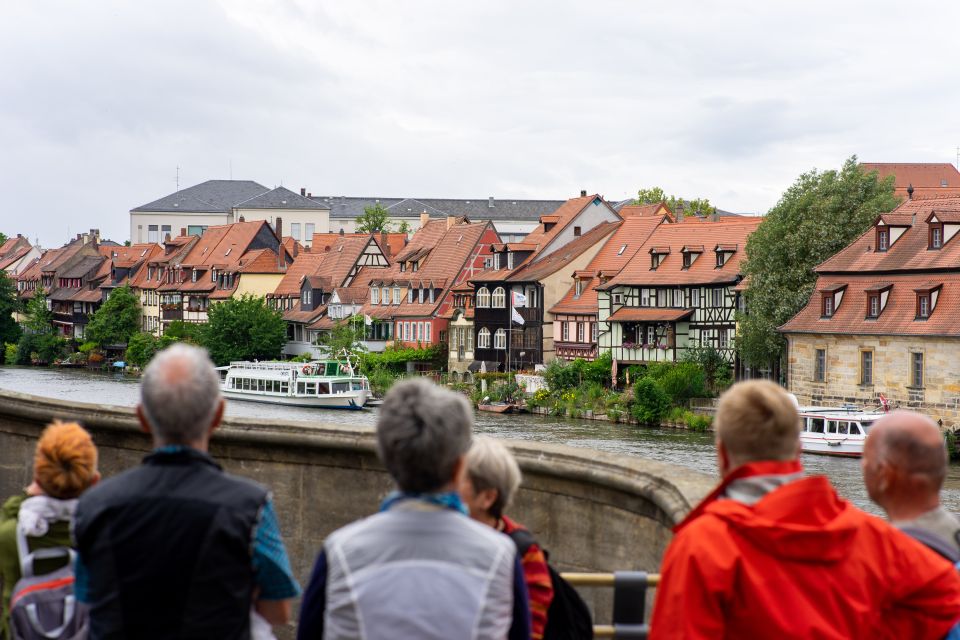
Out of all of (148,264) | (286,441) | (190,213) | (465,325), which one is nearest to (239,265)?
(148,264)

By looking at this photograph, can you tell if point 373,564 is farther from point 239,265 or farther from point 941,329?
point 239,265

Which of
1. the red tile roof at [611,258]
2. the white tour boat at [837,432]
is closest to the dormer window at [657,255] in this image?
the red tile roof at [611,258]

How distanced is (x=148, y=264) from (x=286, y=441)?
271 ft

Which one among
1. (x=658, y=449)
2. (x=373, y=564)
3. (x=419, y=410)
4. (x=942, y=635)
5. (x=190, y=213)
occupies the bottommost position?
(x=658, y=449)

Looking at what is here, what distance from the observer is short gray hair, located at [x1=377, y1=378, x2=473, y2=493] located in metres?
2.62

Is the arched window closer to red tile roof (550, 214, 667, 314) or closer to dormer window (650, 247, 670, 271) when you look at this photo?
red tile roof (550, 214, 667, 314)

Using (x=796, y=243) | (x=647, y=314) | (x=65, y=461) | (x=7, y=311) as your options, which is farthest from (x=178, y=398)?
(x=7, y=311)

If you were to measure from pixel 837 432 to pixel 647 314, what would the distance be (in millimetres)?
14241

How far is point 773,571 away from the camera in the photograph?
270 centimetres

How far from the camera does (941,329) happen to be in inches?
1335

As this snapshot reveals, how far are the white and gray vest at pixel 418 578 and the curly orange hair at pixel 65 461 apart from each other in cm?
94

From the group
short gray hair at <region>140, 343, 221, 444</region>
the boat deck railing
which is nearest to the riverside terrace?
the boat deck railing

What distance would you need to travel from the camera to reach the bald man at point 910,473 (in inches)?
118

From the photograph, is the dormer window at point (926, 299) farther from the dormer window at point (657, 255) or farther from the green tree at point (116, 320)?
the green tree at point (116, 320)
